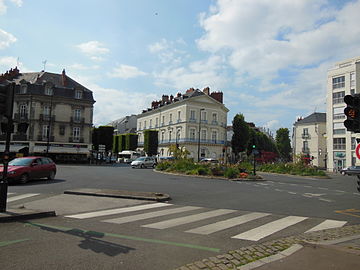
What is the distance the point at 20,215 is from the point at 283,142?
88121 millimetres

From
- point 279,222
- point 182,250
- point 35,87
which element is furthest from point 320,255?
point 35,87

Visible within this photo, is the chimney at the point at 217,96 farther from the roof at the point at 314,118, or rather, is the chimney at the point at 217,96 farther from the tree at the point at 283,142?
the tree at the point at 283,142

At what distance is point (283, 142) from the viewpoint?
286ft

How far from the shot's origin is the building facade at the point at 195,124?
2411 inches

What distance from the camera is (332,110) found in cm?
5325

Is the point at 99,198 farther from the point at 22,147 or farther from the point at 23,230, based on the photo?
the point at 22,147

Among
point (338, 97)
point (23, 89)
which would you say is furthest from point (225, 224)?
point (338, 97)

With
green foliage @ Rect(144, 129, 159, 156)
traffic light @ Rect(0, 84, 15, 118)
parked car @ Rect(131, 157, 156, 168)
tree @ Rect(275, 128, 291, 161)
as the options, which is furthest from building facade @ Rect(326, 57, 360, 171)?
traffic light @ Rect(0, 84, 15, 118)

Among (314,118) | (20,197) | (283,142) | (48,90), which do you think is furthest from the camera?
(283,142)

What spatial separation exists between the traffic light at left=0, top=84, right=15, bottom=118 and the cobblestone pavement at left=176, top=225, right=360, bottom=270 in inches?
225

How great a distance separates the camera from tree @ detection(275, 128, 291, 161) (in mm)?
85969

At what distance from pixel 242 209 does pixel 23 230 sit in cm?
611

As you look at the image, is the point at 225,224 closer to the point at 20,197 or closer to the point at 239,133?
the point at 20,197

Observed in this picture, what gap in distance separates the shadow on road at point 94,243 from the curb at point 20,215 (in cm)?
83
